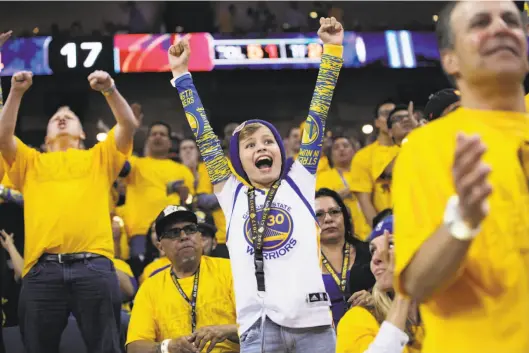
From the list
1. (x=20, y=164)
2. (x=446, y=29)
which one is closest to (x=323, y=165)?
(x=20, y=164)

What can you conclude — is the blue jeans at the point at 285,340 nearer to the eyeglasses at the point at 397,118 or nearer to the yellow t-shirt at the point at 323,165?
the eyeglasses at the point at 397,118

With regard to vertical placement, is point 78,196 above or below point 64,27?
below

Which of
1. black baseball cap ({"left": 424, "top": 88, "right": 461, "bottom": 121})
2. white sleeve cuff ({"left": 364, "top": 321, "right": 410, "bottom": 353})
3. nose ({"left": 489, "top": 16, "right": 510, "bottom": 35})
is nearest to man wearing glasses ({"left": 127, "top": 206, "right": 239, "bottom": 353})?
black baseball cap ({"left": 424, "top": 88, "right": 461, "bottom": 121})

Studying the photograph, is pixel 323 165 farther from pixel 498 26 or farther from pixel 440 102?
pixel 498 26

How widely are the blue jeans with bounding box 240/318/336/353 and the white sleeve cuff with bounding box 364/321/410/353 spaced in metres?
0.84

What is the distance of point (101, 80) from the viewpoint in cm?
520

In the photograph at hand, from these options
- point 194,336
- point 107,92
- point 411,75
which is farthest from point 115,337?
point 411,75

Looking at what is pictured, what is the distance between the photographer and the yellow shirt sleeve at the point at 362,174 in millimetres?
7270

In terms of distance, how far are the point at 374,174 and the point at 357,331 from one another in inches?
155

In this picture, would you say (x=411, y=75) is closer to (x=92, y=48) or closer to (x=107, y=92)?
(x=92, y=48)

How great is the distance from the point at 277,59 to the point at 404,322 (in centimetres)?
1040

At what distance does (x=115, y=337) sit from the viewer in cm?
509

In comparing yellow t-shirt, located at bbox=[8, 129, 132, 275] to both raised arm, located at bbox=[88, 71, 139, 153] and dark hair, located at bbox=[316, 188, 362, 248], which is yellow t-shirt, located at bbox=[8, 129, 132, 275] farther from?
dark hair, located at bbox=[316, 188, 362, 248]

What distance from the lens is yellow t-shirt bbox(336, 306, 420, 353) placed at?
334 centimetres
